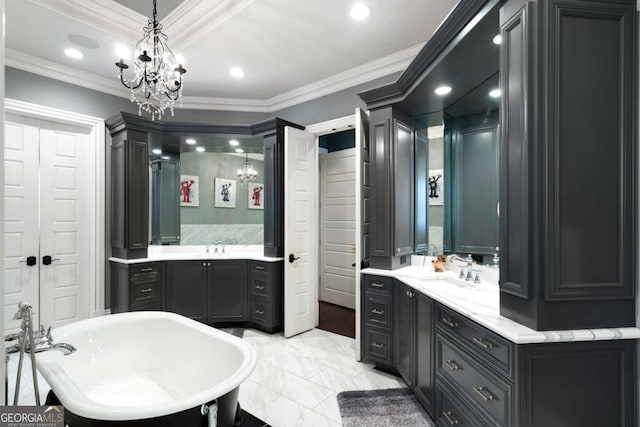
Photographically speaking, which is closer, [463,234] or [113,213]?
[463,234]

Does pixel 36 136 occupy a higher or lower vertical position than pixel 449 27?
lower

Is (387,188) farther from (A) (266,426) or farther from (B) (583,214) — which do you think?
(A) (266,426)

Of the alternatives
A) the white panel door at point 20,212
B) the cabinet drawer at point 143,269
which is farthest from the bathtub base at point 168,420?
the white panel door at point 20,212

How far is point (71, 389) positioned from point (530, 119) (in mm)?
2403

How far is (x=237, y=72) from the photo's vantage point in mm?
3604

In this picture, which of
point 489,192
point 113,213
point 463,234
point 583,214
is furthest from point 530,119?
point 113,213

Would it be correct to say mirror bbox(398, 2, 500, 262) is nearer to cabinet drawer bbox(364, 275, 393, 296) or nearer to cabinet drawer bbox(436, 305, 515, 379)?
cabinet drawer bbox(364, 275, 393, 296)

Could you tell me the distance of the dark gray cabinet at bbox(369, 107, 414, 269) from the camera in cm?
277

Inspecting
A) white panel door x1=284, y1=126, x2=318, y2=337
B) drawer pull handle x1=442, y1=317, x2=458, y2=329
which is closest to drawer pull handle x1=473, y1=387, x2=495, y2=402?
drawer pull handle x1=442, y1=317, x2=458, y2=329

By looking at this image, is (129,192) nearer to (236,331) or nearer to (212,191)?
(212,191)

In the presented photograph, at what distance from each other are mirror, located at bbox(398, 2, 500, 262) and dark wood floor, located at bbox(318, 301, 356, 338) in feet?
4.99

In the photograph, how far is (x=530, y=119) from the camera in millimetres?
1333

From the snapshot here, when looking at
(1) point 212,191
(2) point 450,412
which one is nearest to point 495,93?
(2) point 450,412

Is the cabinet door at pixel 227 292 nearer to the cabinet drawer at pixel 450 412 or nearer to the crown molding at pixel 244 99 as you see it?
the crown molding at pixel 244 99
